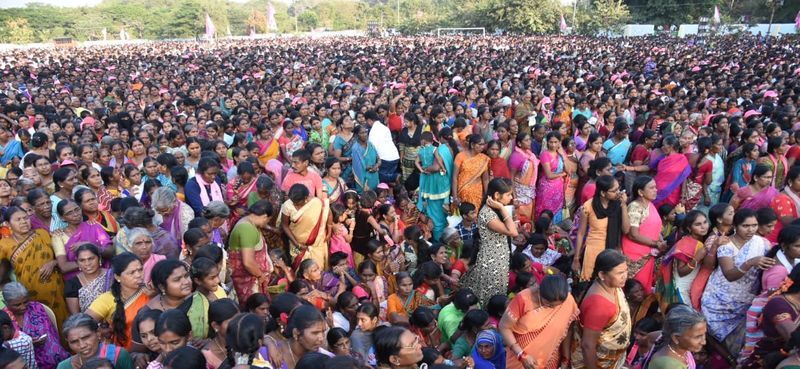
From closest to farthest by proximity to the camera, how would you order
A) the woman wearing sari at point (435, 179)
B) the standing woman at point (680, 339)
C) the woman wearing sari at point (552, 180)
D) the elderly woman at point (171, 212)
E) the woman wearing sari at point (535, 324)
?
1. the standing woman at point (680, 339)
2. the woman wearing sari at point (535, 324)
3. the elderly woman at point (171, 212)
4. the woman wearing sari at point (552, 180)
5. the woman wearing sari at point (435, 179)

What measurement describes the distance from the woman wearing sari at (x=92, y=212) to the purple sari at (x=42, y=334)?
33.5 inches

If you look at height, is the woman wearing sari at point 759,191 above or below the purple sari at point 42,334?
above

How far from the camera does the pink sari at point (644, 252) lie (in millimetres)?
3498

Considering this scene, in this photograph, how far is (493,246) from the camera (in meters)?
3.51

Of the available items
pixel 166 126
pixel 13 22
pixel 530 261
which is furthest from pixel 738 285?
pixel 13 22

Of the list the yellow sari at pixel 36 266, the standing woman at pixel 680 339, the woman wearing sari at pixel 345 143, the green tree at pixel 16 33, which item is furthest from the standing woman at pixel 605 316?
the green tree at pixel 16 33

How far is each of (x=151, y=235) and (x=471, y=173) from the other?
8.95 ft

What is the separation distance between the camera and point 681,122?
644 centimetres

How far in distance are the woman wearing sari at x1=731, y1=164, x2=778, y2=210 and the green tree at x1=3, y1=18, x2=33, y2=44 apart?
52244mm

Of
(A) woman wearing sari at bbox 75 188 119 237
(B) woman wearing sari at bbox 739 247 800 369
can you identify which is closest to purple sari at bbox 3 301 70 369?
(A) woman wearing sari at bbox 75 188 119 237

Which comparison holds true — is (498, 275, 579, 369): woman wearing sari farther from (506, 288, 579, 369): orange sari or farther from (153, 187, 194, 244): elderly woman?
(153, 187, 194, 244): elderly woman

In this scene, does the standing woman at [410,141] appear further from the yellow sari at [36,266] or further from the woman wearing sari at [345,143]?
the yellow sari at [36,266]

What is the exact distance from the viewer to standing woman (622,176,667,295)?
11.4ft

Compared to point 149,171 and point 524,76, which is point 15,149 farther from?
point 524,76
